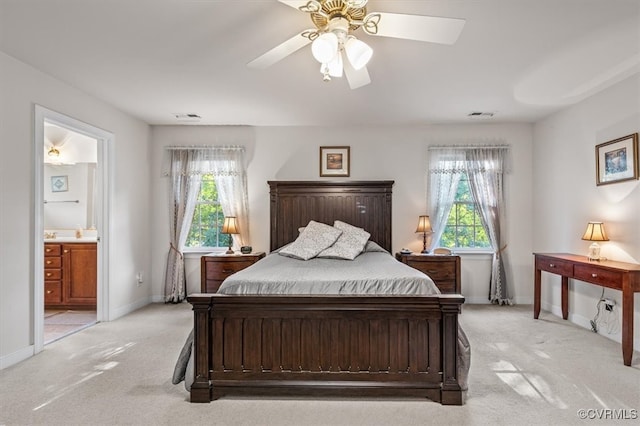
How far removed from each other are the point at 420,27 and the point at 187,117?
3566 millimetres

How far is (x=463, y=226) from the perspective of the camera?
5098 mm

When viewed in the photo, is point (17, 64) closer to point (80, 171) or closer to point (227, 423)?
point (80, 171)

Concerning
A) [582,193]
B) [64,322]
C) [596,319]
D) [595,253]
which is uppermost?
[582,193]

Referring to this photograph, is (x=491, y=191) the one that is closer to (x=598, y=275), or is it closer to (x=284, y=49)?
(x=598, y=275)

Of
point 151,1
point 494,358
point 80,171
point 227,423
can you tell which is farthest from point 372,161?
point 80,171

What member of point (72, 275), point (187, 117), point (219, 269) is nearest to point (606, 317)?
point (219, 269)

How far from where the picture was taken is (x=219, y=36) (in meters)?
2.58

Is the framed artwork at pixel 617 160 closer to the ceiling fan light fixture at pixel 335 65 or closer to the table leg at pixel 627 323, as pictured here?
the table leg at pixel 627 323

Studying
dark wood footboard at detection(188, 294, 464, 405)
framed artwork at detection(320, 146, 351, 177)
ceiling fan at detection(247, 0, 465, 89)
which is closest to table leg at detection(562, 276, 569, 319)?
dark wood footboard at detection(188, 294, 464, 405)

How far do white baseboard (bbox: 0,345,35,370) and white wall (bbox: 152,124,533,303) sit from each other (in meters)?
2.04

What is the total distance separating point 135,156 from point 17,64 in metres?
1.83

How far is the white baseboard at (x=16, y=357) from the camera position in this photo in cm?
283

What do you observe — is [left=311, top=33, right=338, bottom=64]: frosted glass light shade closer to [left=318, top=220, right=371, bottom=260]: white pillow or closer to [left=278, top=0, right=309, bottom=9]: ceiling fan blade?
[left=278, top=0, right=309, bottom=9]: ceiling fan blade

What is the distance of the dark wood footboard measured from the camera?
7.55 ft
